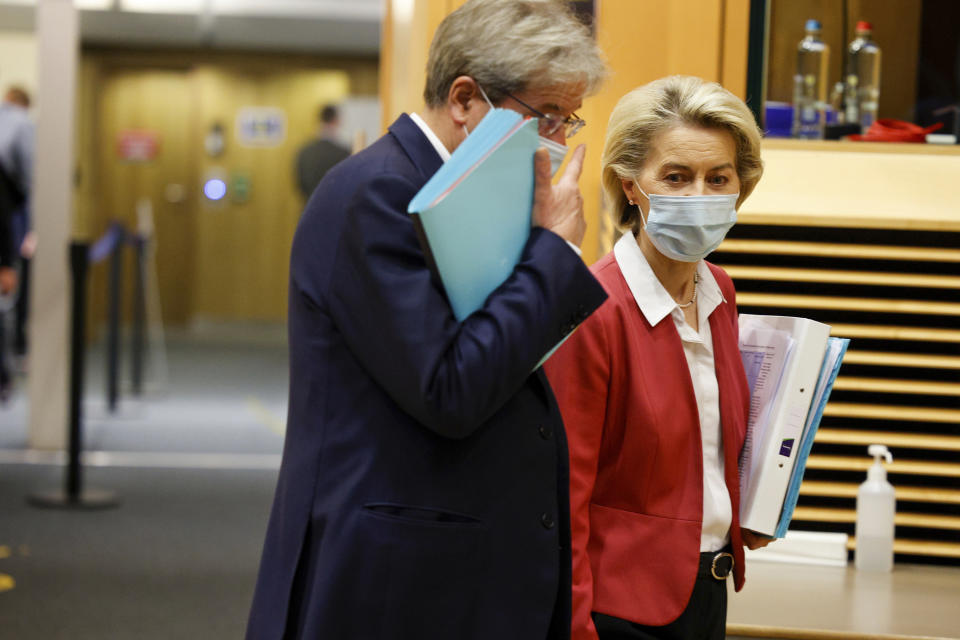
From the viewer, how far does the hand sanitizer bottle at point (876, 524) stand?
263cm

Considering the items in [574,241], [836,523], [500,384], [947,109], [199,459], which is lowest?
[199,459]

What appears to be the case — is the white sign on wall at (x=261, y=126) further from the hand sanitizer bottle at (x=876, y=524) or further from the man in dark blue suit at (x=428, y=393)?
the man in dark blue suit at (x=428, y=393)

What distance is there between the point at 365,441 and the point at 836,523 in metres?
1.75

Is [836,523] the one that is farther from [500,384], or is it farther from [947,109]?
[500,384]

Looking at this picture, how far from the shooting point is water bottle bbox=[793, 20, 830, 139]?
3.20 metres

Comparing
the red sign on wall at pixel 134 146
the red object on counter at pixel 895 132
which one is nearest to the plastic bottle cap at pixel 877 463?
the red object on counter at pixel 895 132

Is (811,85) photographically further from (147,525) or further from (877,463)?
(147,525)

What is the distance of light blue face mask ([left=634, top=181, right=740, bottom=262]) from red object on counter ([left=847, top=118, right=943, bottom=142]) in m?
1.46

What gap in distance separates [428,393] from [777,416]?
729 millimetres

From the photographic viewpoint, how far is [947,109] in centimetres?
318

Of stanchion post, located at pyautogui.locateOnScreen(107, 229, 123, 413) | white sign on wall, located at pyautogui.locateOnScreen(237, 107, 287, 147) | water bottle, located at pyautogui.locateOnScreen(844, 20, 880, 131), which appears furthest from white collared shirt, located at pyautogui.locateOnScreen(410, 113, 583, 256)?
white sign on wall, located at pyautogui.locateOnScreen(237, 107, 287, 147)

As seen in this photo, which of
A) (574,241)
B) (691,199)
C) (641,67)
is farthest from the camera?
(641,67)

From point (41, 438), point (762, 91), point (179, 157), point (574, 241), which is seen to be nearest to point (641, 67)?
point (762, 91)

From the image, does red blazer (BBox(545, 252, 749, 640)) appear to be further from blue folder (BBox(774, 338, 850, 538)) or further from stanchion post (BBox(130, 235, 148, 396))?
stanchion post (BBox(130, 235, 148, 396))
